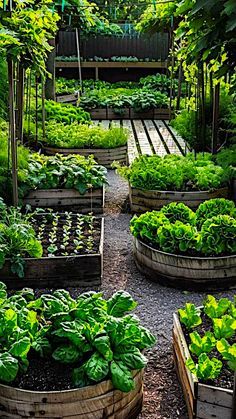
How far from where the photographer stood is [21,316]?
116 inches

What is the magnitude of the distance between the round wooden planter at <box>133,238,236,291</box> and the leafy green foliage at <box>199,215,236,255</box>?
0.08 m

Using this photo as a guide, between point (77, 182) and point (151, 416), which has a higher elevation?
point (77, 182)

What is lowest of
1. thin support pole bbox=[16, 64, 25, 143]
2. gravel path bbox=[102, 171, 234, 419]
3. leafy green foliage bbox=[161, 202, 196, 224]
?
gravel path bbox=[102, 171, 234, 419]

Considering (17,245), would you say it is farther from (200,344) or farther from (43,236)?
(200,344)

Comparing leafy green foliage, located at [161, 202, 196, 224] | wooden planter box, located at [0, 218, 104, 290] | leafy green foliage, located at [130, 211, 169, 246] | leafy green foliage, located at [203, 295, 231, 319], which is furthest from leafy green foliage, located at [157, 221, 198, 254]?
leafy green foliage, located at [203, 295, 231, 319]

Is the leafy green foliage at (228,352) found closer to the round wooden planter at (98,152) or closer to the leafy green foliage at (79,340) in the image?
the leafy green foliage at (79,340)

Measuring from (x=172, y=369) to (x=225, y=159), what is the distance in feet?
12.4

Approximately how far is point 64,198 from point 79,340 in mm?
3628

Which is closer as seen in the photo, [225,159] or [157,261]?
[157,261]

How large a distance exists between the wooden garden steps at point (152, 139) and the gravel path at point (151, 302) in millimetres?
2033

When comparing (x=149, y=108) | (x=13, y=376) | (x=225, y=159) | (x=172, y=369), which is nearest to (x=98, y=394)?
(x=13, y=376)

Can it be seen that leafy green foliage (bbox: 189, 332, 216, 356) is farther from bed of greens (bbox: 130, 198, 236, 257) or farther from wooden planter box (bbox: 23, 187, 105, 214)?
wooden planter box (bbox: 23, 187, 105, 214)

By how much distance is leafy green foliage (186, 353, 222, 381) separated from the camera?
2.72 metres

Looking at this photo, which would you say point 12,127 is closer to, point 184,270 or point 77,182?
point 77,182
